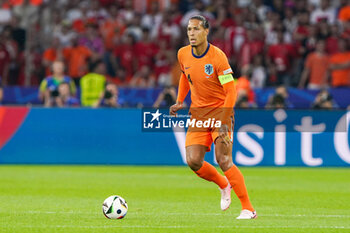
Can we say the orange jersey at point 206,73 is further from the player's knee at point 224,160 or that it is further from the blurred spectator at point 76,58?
the blurred spectator at point 76,58

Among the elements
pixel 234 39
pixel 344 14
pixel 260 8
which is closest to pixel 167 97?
pixel 234 39

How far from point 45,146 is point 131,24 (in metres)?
6.09

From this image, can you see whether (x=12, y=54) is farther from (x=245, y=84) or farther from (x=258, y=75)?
(x=245, y=84)

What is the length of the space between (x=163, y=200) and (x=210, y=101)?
2491 millimetres

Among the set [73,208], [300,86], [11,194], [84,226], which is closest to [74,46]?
[300,86]

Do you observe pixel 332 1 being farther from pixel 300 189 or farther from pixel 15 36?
pixel 300 189

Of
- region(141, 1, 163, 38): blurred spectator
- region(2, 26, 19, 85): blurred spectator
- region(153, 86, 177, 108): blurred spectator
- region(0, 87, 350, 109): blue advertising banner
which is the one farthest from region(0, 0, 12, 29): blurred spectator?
region(153, 86, 177, 108): blurred spectator

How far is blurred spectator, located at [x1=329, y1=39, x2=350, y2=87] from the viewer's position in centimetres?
1920

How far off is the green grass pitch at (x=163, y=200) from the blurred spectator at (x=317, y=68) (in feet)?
12.3

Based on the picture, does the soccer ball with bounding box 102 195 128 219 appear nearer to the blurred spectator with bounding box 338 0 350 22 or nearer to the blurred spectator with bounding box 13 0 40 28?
the blurred spectator with bounding box 13 0 40 28

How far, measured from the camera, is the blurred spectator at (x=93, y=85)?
61.0 ft

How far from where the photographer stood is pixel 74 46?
810 inches

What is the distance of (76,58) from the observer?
2047cm

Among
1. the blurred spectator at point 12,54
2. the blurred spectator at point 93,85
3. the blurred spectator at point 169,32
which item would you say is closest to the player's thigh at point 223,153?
the blurred spectator at point 93,85
